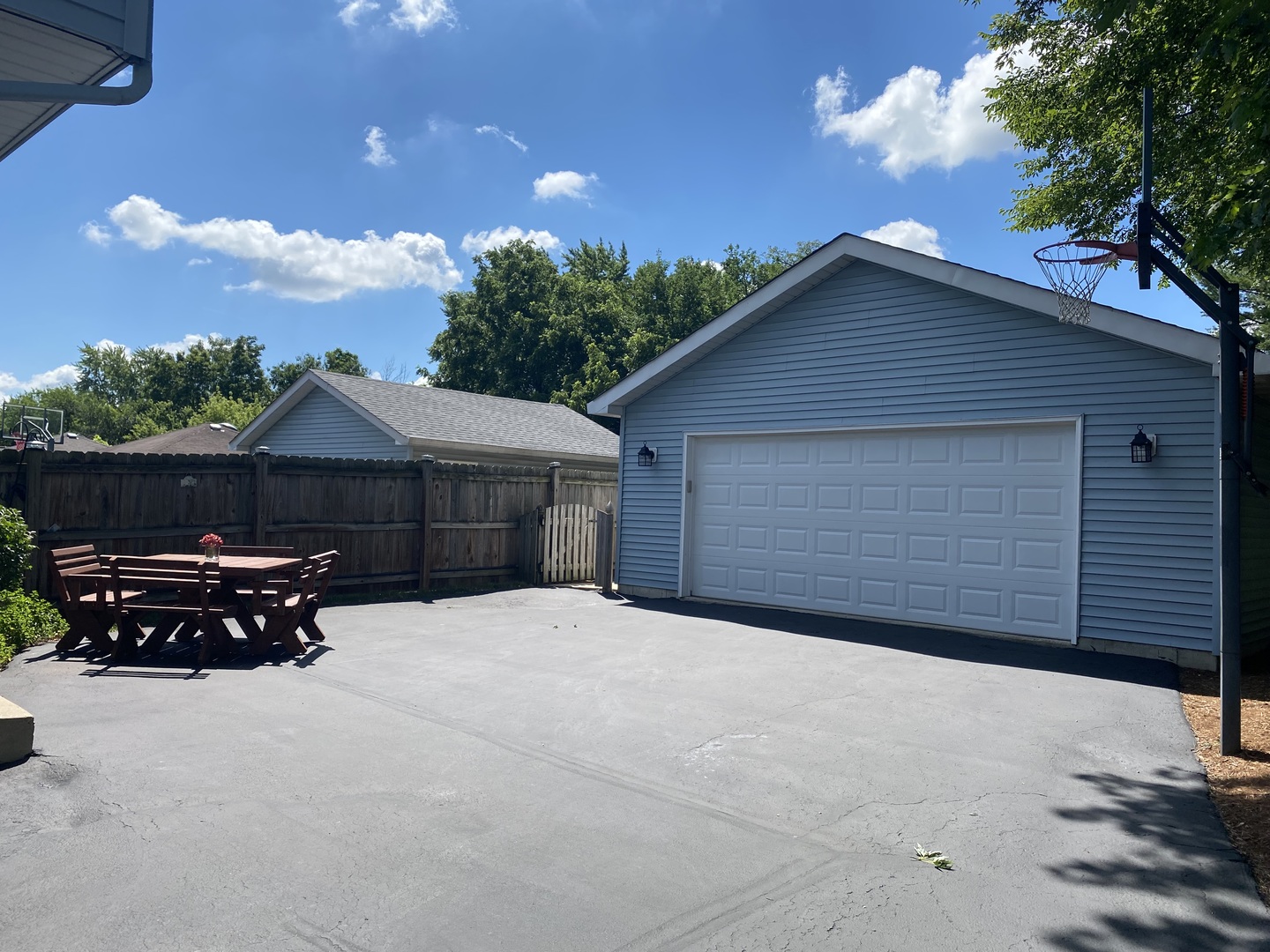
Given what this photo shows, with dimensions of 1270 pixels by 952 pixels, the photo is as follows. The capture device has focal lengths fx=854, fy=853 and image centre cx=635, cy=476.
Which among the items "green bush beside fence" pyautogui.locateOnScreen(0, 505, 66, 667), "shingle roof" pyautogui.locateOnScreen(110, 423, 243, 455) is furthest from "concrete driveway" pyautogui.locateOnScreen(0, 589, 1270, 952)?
"shingle roof" pyautogui.locateOnScreen(110, 423, 243, 455)

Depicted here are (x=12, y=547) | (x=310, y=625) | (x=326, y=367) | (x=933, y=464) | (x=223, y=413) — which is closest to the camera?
(x=12, y=547)

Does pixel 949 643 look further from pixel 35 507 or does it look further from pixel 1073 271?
pixel 35 507

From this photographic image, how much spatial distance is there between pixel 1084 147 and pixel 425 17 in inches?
431

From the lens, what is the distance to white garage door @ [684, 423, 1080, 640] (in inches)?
383

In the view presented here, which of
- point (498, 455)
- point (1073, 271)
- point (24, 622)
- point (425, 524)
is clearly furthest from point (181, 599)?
point (498, 455)

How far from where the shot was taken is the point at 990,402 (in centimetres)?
1012

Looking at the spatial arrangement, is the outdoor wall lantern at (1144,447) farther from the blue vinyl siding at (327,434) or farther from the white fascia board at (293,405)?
the blue vinyl siding at (327,434)

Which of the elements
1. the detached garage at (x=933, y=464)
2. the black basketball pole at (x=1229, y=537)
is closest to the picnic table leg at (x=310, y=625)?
the detached garage at (x=933, y=464)

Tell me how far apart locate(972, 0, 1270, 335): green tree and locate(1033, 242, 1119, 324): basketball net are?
86 cm

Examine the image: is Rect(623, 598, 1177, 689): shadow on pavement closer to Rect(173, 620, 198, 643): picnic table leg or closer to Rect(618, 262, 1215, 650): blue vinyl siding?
Rect(618, 262, 1215, 650): blue vinyl siding

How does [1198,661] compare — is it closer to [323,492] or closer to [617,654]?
[617,654]

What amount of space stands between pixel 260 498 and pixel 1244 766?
1093 centimetres

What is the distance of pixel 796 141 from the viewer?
1986 centimetres

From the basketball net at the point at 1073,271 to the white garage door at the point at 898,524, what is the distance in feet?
5.80
